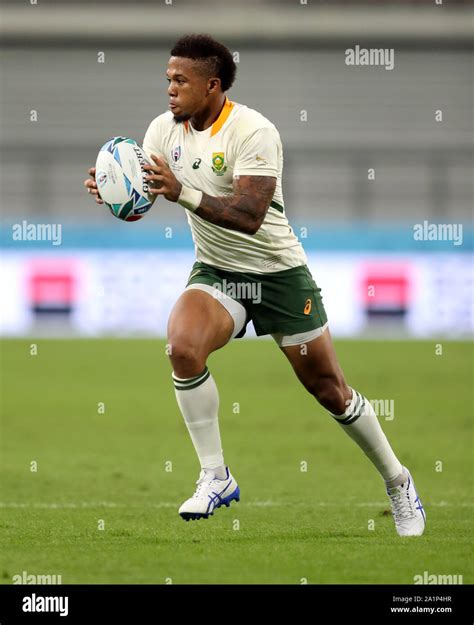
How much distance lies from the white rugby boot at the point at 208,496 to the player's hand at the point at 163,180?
5.44 ft

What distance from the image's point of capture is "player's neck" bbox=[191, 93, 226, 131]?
7.56m

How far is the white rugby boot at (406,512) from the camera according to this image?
774cm

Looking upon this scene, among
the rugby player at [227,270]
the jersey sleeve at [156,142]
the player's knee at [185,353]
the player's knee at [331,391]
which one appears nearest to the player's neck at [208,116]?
the rugby player at [227,270]

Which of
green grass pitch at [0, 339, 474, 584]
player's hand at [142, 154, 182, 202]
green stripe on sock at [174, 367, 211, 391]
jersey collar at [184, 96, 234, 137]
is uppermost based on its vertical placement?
jersey collar at [184, 96, 234, 137]

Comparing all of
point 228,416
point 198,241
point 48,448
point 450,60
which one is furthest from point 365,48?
point 198,241

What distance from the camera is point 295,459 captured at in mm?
11930

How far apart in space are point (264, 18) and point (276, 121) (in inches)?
87.2

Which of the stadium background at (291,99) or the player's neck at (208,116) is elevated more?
the stadium background at (291,99)

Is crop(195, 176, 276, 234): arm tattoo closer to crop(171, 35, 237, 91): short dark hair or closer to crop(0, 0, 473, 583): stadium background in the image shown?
crop(171, 35, 237, 91): short dark hair

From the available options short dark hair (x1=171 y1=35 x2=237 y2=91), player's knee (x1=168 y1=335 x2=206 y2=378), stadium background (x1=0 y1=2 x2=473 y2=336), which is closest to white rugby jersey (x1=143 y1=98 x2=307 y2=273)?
short dark hair (x1=171 y1=35 x2=237 y2=91)

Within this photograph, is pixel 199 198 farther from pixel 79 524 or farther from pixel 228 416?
pixel 228 416

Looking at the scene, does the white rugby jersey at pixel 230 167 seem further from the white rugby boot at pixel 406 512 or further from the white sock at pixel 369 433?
the white rugby boot at pixel 406 512

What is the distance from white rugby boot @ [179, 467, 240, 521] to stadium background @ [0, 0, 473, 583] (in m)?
0.19
